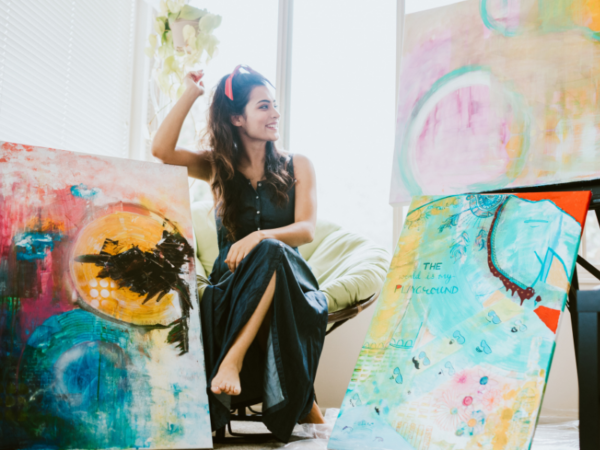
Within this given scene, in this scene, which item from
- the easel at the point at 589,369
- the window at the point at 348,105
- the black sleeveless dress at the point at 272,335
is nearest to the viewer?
the easel at the point at 589,369

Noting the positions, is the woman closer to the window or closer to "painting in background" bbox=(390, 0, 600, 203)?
"painting in background" bbox=(390, 0, 600, 203)

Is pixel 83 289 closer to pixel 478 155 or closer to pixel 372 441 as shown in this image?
pixel 372 441

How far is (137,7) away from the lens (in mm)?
2494

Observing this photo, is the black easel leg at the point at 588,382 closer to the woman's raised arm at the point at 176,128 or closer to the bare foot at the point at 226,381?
the bare foot at the point at 226,381

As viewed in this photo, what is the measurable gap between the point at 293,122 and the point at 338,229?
29.6 inches

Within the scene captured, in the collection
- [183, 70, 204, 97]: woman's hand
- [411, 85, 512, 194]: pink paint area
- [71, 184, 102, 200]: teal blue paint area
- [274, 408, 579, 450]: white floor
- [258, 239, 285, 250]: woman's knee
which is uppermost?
[183, 70, 204, 97]: woman's hand

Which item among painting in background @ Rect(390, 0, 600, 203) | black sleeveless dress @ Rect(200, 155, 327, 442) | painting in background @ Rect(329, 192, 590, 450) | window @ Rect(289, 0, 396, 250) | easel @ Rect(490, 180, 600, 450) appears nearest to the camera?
easel @ Rect(490, 180, 600, 450)

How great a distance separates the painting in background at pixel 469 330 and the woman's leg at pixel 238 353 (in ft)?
0.94

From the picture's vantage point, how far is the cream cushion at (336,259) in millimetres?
1525

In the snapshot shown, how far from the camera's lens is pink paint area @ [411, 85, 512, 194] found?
109cm

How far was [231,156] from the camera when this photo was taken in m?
1.57

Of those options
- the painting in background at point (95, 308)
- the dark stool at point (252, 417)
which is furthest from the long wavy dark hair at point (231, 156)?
the dark stool at point (252, 417)

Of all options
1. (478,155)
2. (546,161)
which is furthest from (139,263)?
(546,161)

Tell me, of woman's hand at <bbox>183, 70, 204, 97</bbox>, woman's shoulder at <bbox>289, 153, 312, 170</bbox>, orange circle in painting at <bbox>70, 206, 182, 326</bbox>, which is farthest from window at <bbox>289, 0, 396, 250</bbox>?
orange circle in painting at <bbox>70, 206, 182, 326</bbox>
